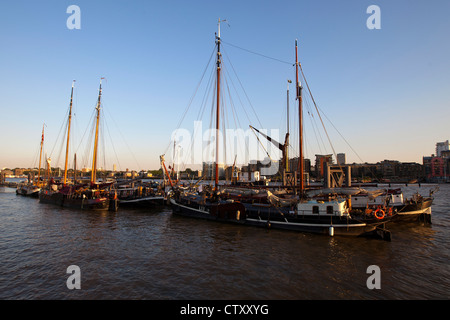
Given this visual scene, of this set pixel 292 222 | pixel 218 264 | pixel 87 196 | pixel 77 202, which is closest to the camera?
pixel 218 264

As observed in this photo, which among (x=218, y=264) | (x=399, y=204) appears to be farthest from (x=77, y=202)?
(x=399, y=204)

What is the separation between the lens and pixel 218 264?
16.8m

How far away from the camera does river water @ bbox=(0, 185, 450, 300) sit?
1287 cm

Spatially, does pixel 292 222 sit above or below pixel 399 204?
below

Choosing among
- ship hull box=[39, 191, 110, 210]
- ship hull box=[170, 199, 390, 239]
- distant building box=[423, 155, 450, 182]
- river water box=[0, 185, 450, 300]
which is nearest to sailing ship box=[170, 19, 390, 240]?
ship hull box=[170, 199, 390, 239]

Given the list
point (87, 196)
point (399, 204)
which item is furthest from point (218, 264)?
point (87, 196)

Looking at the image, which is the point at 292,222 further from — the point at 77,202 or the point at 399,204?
the point at 77,202

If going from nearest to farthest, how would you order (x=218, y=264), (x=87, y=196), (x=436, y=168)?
(x=218, y=264) < (x=87, y=196) < (x=436, y=168)

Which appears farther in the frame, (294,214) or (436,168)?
(436,168)

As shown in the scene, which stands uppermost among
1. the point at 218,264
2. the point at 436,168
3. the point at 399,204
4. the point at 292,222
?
the point at 436,168

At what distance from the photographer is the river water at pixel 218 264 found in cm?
1287

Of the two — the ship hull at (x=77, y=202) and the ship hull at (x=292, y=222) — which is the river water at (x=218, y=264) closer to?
the ship hull at (x=292, y=222)
